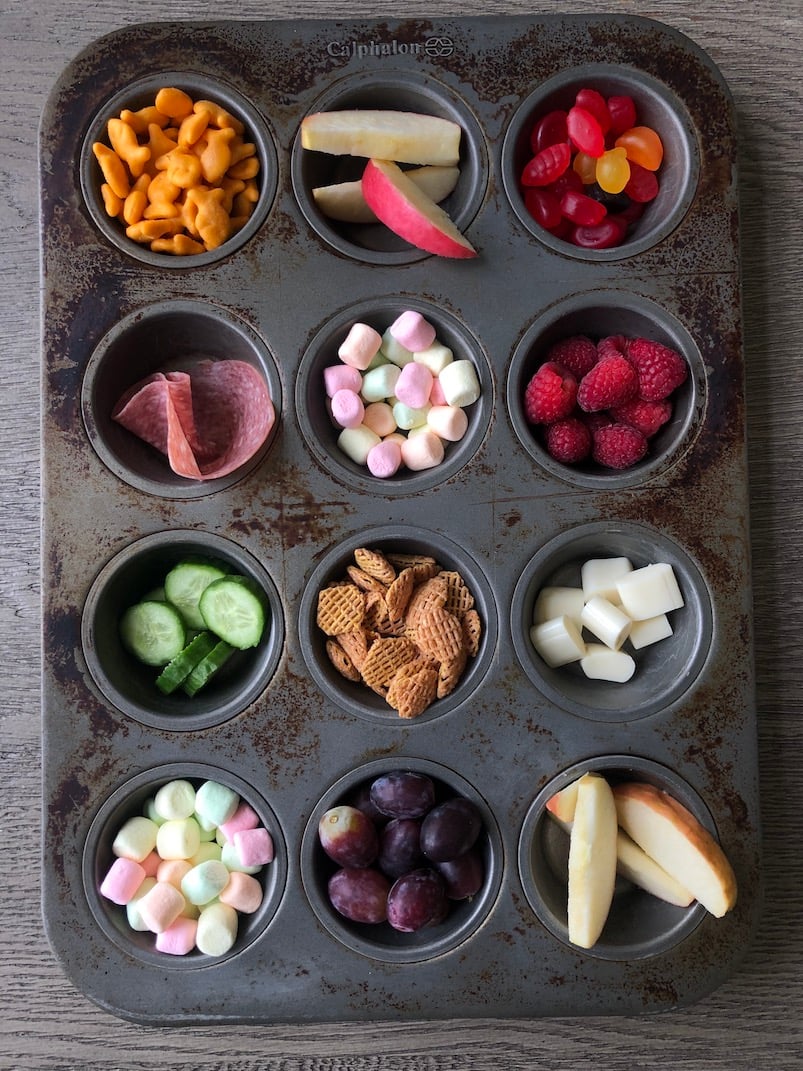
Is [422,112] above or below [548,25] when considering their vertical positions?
below

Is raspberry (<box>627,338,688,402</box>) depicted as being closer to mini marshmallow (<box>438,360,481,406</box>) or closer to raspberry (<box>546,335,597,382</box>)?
raspberry (<box>546,335,597,382</box>)

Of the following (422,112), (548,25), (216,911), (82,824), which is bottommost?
(216,911)

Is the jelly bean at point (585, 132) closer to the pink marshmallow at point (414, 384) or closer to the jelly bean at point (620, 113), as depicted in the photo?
the jelly bean at point (620, 113)

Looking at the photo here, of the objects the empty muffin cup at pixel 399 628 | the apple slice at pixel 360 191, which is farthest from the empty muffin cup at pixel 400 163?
the empty muffin cup at pixel 399 628

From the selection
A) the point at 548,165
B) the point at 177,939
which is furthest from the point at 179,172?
the point at 177,939

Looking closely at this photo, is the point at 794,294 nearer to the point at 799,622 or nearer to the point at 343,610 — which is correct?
the point at 799,622

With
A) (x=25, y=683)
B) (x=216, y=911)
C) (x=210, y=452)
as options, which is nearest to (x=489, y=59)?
(x=210, y=452)
